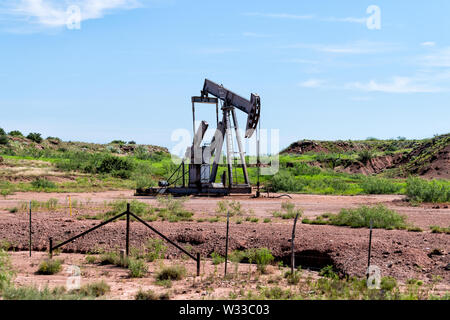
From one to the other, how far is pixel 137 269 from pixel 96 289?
146 cm

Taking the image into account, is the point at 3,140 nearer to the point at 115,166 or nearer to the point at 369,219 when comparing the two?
the point at 115,166

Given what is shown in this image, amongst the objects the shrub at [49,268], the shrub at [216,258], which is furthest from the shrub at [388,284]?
the shrub at [49,268]

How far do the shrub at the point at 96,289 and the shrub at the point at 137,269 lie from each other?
1.20 meters

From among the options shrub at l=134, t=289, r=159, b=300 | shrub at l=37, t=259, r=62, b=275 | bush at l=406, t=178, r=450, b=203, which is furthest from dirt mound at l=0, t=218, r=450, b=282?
bush at l=406, t=178, r=450, b=203

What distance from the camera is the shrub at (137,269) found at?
9852 millimetres

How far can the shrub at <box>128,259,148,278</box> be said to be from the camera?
985 centimetres

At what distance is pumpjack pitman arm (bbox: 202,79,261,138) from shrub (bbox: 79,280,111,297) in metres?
14.5

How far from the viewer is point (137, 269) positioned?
9898mm

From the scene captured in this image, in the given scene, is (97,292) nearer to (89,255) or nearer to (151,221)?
(89,255)

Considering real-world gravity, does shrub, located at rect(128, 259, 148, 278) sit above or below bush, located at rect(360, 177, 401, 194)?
below

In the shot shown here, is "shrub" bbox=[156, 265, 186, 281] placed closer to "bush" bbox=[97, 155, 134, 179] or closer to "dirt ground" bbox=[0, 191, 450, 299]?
"dirt ground" bbox=[0, 191, 450, 299]

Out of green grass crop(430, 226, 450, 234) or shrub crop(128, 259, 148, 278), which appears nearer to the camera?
shrub crop(128, 259, 148, 278)

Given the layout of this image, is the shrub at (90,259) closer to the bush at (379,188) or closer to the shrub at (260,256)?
the shrub at (260,256)
